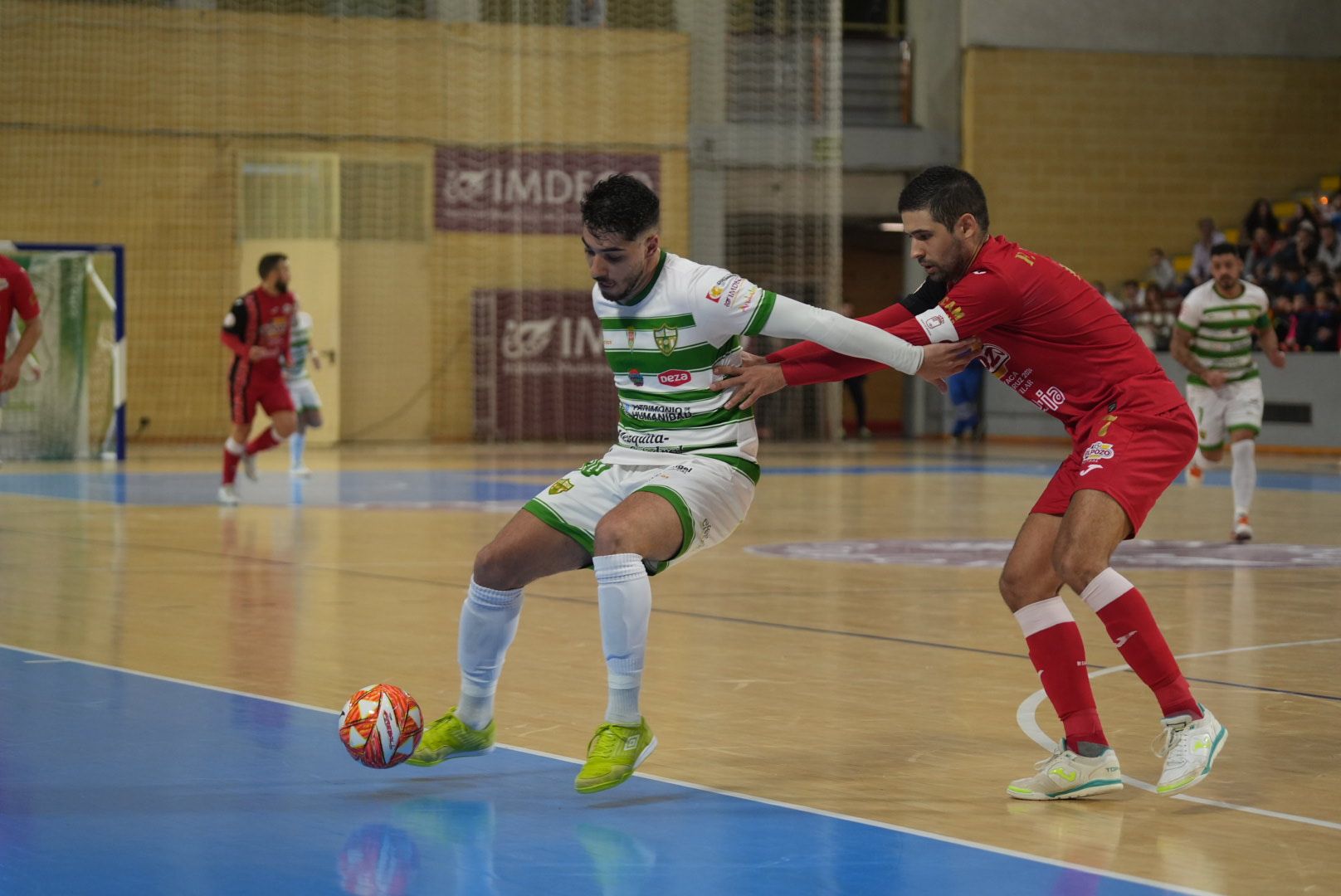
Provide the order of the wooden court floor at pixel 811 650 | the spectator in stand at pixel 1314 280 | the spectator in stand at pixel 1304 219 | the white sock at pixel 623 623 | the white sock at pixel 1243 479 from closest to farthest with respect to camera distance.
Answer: the wooden court floor at pixel 811 650
the white sock at pixel 623 623
the white sock at pixel 1243 479
the spectator in stand at pixel 1314 280
the spectator in stand at pixel 1304 219

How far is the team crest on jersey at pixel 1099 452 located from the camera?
16.9ft

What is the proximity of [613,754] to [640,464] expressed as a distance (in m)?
0.95

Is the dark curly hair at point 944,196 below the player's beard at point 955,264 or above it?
above

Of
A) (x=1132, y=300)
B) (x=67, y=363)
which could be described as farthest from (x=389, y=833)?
(x=1132, y=300)

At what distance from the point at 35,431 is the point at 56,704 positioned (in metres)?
16.8

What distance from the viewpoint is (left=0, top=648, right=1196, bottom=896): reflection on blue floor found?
3.98 m

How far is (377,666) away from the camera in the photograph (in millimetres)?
7023

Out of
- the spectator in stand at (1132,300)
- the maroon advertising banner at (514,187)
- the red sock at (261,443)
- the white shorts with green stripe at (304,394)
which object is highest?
the maroon advertising banner at (514,187)

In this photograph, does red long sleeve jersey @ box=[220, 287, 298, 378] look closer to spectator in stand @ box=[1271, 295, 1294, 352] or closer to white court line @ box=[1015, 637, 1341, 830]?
white court line @ box=[1015, 637, 1341, 830]

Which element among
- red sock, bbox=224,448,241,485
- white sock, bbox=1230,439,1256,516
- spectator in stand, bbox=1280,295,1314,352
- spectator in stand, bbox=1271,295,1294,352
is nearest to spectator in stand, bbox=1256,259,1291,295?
spectator in stand, bbox=1271,295,1294,352

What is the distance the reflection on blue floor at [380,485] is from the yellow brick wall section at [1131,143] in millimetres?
9101

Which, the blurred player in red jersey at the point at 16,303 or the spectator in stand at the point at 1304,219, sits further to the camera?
the spectator in stand at the point at 1304,219

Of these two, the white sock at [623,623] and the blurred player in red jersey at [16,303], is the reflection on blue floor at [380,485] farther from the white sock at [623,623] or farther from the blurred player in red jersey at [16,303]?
the white sock at [623,623]

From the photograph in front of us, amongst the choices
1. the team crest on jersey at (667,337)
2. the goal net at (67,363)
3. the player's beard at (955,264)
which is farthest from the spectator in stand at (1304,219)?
the team crest on jersey at (667,337)
